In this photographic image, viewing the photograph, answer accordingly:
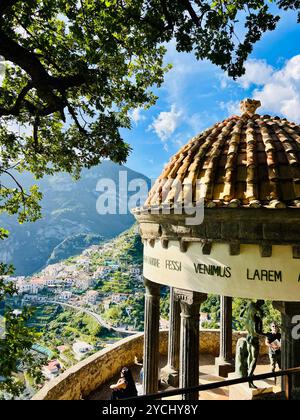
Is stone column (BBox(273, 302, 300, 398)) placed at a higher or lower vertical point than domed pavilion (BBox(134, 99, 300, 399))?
lower

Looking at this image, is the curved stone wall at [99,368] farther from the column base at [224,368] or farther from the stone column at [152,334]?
the stone column at [152,334]

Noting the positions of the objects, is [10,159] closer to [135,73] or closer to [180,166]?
[135,73]

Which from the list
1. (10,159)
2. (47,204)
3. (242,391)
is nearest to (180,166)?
(10,159)

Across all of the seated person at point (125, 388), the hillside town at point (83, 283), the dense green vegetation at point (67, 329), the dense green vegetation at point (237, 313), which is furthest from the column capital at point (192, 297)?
the hillside town at point (83, 283)

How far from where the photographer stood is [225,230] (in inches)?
244

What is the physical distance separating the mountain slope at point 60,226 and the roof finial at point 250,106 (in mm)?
87341

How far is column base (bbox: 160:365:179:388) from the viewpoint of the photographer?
1037 centimetres

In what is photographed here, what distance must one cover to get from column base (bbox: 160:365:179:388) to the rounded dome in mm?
5780

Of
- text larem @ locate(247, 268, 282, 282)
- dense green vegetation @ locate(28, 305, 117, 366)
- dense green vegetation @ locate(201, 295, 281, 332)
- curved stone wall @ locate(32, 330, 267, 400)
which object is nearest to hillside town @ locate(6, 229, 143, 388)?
dense green vegetation @ locate(28, 305, 117, 366)

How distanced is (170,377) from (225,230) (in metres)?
6.42


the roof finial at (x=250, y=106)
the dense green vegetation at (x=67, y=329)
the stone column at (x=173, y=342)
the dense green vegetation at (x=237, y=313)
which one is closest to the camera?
the roof finial at (x=250, y=106)

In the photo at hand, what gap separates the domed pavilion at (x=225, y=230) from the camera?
5.91 m

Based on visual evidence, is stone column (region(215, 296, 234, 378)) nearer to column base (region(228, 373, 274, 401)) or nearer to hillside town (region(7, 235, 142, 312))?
column base (region(228, 373, 274, 401))

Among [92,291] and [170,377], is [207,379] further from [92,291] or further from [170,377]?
[92,291]
